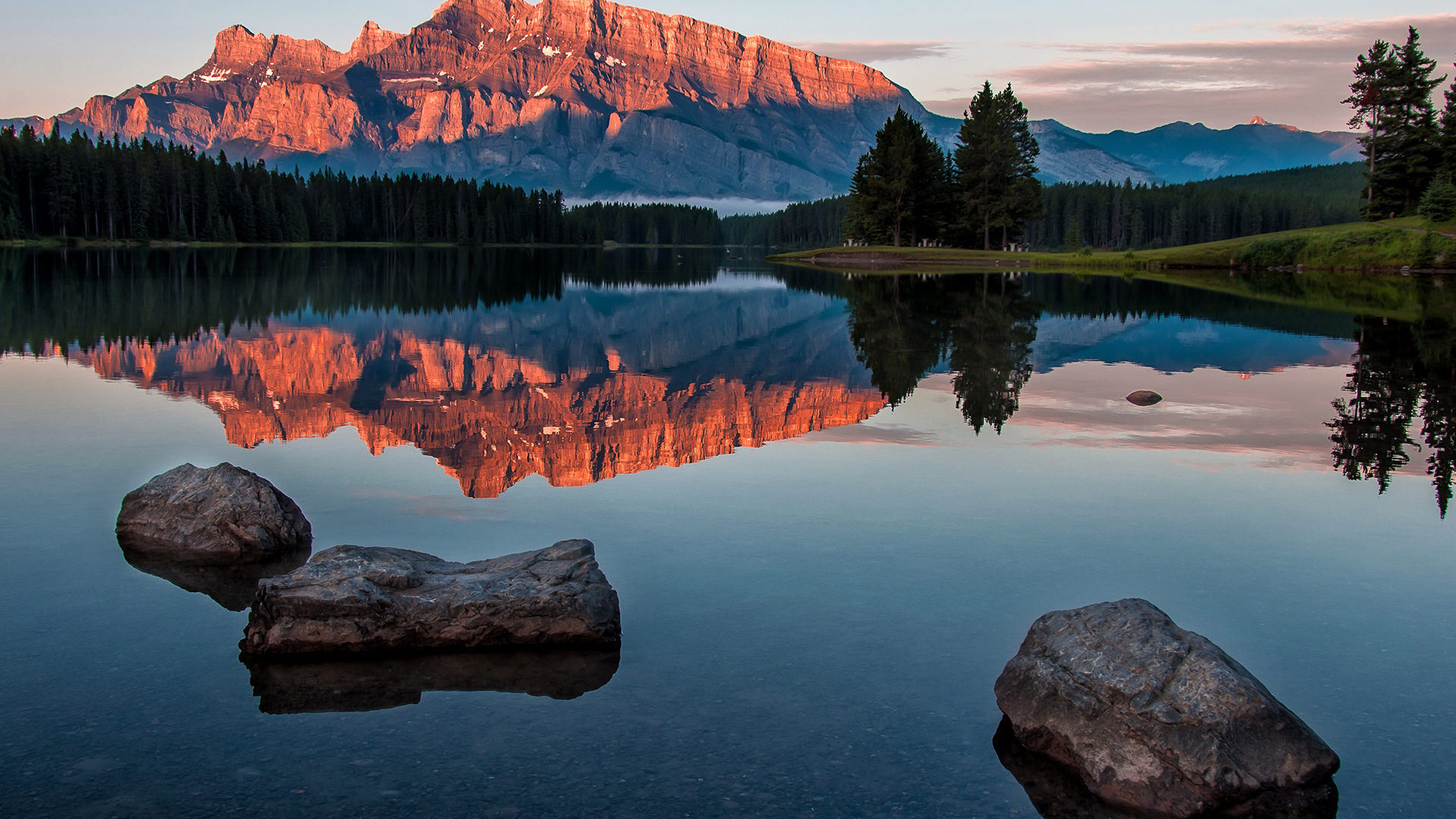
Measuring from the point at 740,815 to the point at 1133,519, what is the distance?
849 centimetres

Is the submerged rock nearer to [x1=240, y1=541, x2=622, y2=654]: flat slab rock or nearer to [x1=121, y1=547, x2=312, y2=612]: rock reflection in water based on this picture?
[x1=121, y1=547, x2=312, y2=612]: rock reflection in water

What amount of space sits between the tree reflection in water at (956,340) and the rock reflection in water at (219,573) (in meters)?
12.3

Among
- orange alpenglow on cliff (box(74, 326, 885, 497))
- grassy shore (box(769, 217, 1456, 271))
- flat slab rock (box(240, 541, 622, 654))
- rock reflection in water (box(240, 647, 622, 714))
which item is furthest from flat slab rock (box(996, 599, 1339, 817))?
grassy shore (box(769, 217, 1456, 271))

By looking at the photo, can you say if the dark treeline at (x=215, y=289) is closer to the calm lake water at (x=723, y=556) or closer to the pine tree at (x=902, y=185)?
the calm lake water at (x=723, y=556)

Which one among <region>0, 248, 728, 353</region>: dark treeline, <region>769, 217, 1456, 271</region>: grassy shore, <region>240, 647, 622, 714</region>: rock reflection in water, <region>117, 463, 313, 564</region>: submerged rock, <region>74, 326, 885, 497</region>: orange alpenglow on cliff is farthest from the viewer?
<region>769, 217, 1456, 271</region>: grassy shore

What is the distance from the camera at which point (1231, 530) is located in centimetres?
1301

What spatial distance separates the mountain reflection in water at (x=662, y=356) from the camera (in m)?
18.4

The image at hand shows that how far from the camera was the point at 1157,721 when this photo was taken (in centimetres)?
734

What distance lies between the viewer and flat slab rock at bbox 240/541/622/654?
365 inches

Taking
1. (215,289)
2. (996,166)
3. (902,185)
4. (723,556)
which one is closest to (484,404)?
(723,556)

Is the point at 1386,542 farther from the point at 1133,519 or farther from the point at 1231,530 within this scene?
the point at 1133,519

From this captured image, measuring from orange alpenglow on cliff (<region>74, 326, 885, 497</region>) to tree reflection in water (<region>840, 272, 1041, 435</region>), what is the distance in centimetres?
227

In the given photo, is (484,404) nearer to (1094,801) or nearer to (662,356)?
(662,356)

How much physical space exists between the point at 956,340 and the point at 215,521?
25665 mm
